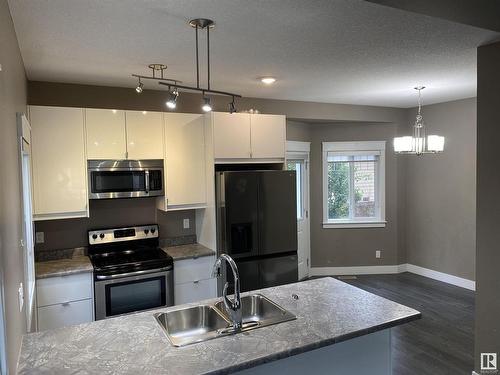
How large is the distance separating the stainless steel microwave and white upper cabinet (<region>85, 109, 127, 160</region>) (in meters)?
0.07

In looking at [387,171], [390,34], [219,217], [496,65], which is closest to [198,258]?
[219,217]

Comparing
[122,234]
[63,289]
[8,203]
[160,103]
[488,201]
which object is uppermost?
[160,103]

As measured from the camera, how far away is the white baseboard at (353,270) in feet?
19.0

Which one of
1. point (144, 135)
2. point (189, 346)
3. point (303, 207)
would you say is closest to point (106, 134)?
point (144, 135)

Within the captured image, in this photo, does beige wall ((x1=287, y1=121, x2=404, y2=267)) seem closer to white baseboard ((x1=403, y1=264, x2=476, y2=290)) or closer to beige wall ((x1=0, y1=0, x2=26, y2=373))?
white baseboard ((x1=403, y1=264, x2=476, y2=290))

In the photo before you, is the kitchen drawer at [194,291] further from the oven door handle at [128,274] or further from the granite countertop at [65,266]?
the granite countertop at [65,266]

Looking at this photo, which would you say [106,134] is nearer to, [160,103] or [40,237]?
[160,103]

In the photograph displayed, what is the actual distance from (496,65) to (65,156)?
345cm

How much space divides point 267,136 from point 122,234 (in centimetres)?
180

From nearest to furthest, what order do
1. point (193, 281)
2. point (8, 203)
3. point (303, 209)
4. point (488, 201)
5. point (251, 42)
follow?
point (8, 203)
point (251, 42)
point (488, 201)
point (193, 281)
point (303, 209)

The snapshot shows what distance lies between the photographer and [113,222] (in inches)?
154

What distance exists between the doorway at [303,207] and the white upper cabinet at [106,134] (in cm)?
269

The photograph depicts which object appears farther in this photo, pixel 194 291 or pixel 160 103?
pixel 160 103

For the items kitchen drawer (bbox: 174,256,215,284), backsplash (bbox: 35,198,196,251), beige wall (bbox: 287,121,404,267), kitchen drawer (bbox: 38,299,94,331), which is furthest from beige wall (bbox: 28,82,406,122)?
kitchen drawer (bbox: 38,299,94,331)
